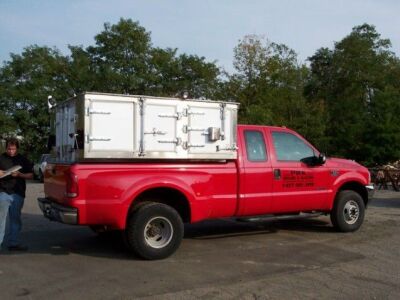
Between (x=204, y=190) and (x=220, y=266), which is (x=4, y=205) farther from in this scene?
(x=220, y=266)

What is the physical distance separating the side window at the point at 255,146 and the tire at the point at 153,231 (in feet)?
5.88

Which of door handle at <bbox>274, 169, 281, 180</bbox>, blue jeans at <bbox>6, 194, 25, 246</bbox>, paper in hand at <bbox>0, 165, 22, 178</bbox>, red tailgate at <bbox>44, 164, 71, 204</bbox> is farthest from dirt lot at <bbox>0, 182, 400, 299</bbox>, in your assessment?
paper in hand at <bbox>0, 165, 22, 178</bbox>

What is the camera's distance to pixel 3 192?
833cm

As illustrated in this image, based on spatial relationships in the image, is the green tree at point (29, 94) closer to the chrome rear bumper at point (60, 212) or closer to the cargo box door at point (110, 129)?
the chrome rear bumper at point (60, 212)

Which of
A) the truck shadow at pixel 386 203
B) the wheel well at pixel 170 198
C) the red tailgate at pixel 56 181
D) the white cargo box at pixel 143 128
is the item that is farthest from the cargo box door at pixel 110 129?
the truck shadow at pixel 386 203

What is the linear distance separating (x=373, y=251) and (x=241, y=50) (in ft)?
109

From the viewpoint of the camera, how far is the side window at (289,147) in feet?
31.3

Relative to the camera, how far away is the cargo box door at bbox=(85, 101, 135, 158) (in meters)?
7.59

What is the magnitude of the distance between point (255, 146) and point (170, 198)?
69.8 inches

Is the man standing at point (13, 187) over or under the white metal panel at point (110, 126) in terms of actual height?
under

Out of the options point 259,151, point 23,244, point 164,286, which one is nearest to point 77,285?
point 164,286

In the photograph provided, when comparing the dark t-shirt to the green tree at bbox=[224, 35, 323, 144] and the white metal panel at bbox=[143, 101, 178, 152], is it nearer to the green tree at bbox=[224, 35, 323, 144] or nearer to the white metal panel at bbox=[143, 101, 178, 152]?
the white metal panel at bbox=[143, 101, 178, 152]

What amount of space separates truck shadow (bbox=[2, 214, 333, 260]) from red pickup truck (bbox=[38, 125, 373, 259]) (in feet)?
2.04

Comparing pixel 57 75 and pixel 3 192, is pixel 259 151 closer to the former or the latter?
pixel 3 192
